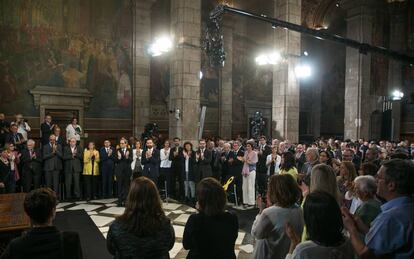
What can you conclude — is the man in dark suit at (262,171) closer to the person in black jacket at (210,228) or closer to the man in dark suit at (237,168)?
the man in dark suit at (237,168)

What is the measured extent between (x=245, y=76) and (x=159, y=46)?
21.0 ft

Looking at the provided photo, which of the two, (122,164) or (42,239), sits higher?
(42,239)

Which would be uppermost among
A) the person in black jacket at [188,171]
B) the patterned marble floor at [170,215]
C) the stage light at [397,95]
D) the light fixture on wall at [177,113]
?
the stage light at [397,95]

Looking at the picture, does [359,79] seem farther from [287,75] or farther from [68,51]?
[68,51]

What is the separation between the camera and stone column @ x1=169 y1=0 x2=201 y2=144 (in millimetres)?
10680

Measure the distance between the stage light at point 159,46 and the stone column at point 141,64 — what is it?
A: 0.94 ft

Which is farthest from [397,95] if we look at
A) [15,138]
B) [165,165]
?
[15,138]

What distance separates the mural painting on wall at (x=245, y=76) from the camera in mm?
17812

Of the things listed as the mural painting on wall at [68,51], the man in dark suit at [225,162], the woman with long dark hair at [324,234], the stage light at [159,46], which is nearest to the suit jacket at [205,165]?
the man in dark suit at [225,162]

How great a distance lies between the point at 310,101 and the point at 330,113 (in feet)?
5.27

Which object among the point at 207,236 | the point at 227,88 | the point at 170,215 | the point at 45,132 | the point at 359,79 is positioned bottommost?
the point at 170,215

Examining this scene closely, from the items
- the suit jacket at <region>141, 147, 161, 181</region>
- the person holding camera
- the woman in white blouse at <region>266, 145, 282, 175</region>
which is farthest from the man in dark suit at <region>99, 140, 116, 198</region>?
the woman in white blouse at <region>266, 145, 282, 175</region>

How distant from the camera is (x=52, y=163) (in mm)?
8391

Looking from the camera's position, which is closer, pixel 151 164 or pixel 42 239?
pixel 42 239
